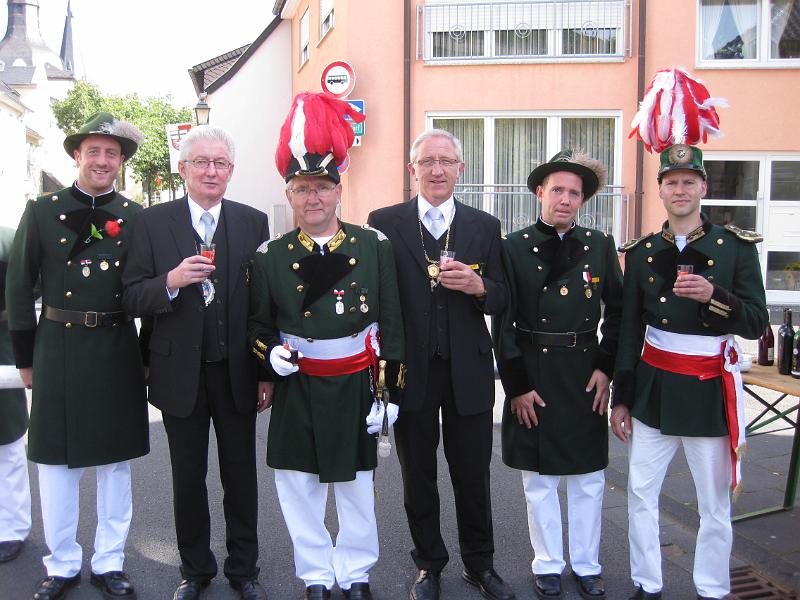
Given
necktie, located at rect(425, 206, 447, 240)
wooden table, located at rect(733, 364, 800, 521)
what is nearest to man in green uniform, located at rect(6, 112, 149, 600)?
necktie, located at rect(425, 206, 447, 240)

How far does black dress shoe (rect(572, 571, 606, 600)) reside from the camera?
374 cm

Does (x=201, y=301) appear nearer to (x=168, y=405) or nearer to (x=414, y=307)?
(x=168, y=405)

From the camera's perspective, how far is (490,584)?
3779 millimetres

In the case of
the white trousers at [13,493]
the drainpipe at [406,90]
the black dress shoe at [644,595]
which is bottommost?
the black dress shoe at [644,595]

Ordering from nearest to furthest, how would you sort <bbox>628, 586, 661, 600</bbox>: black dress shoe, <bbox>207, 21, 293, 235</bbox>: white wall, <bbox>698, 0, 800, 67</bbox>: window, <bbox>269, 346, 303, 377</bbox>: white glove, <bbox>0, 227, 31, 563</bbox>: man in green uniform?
<bbox>269, 346, 303, 377</bbox>: white glove → <bbox>628, 586, 661, 600</bbox>: black dress shoe → <bbox>0, 227, 31, 563</bbox>: man in green uniform → <bbox>698, 0, 800, 67</bbox>: window → <bbox>207, 21, 293, 235</bbox>: white wall

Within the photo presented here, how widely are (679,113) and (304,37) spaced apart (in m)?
16.1

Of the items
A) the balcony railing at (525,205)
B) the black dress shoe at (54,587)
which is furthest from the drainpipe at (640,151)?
the black dress shoe at (54,587)

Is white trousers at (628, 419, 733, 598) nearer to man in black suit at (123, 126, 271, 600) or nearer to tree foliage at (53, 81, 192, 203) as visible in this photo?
man in black suit at (123, 126, 271, 600)

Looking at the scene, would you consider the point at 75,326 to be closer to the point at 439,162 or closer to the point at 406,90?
the point at 439,162

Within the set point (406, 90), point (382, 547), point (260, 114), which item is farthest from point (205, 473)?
point (260, 114)

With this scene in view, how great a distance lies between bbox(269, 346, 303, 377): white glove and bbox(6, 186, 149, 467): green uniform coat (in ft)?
3.05

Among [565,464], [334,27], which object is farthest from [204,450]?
[334,27]

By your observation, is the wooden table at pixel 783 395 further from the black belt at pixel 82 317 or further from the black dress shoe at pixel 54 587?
the black dress shoe at pixel 54 587

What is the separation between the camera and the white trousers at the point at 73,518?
3.78 meters
